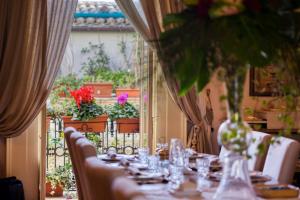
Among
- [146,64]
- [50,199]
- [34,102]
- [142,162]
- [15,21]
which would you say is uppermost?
[15,21]

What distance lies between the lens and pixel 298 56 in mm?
1658

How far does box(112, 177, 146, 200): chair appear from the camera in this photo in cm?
152

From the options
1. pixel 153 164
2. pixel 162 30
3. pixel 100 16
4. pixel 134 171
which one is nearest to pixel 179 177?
pixel 134 171

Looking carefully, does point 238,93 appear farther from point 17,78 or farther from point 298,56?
point 17,78

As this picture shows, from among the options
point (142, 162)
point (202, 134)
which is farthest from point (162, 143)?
point (202, 134)

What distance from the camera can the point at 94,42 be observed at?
5.44m

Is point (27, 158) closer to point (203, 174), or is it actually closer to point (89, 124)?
point (89, 124)

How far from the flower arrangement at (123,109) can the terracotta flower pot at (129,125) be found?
0.04 metres

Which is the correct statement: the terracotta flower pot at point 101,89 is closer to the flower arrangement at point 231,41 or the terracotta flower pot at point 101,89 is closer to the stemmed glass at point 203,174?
the stemmed glass at point 203,174

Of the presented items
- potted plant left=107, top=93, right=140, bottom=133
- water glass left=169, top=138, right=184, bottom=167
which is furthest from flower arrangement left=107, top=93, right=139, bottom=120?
water glass left=169, top=138, right=184, bottom=167

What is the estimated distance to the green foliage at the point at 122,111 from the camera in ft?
18.0

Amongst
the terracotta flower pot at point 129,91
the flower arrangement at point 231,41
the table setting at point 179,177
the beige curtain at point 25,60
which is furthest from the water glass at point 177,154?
the terracotta flower pot at point 129,91

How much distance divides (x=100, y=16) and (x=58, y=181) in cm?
174

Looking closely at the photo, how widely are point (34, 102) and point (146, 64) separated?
1128 millimetres
